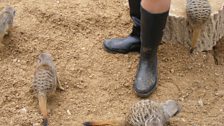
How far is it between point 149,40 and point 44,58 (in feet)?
2.65

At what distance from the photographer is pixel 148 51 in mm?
3678

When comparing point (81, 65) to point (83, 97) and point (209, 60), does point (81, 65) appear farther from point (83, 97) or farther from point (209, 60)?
point (209, 60)

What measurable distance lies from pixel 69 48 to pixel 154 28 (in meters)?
0.95

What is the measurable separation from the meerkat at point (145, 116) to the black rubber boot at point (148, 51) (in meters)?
0.32

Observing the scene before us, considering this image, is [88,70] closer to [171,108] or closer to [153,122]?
[171,108]

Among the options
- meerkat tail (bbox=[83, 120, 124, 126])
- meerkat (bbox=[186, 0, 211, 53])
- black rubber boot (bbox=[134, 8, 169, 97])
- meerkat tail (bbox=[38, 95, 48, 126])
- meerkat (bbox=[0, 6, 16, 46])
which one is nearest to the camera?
meerkat tail (bbox=[83, 120, 124, 126])

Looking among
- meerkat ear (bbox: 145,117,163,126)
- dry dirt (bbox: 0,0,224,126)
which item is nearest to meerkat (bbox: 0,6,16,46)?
dry dirt (bbox: 0,0,224,126)

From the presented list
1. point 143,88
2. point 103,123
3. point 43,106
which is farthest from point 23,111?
point 143,88

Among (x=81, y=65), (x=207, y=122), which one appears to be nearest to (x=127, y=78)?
(x=81, y=65)

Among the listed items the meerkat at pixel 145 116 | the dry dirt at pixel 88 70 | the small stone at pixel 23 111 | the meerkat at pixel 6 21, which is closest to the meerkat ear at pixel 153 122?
the meerkat at pixel 145 116

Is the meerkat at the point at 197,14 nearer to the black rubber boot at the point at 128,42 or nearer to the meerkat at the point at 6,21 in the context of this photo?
the black rubber boot at the point at 128,42

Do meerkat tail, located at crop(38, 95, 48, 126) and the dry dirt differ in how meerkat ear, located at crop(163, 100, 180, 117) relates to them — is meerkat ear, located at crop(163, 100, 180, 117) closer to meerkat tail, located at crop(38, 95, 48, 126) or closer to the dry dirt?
the dry dirt

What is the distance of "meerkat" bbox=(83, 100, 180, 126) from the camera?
3.20 metres

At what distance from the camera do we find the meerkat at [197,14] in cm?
390
